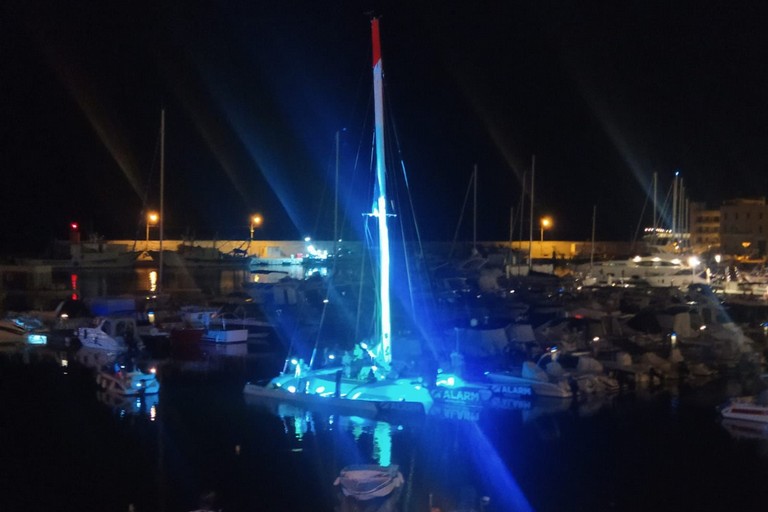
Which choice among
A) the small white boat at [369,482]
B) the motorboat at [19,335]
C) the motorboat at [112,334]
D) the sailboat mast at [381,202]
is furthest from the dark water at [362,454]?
the motorboat at [19,335]

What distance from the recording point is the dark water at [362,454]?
40.2ft

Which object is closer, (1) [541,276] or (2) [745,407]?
(2) [745,407]

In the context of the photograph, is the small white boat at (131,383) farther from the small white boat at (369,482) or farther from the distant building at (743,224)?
the distant building at (743,224)

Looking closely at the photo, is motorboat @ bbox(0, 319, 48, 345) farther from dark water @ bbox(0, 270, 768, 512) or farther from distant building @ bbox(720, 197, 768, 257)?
distant building @ bbox(720, 197, 768, 257)

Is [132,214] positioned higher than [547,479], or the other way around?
[132,214]

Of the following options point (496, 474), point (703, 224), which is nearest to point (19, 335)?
point (496, 474)

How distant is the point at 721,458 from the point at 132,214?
220 ft

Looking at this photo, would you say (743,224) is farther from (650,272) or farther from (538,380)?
(538,380)

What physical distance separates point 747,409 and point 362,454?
7648 millimetres

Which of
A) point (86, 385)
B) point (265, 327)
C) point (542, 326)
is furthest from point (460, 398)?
point (265, 327)

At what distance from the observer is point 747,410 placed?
1628 centimetres

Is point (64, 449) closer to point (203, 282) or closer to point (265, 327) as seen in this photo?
point (265, 327)

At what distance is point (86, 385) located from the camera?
19.3 metres

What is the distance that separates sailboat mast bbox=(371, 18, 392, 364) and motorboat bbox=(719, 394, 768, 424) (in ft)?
21.7
